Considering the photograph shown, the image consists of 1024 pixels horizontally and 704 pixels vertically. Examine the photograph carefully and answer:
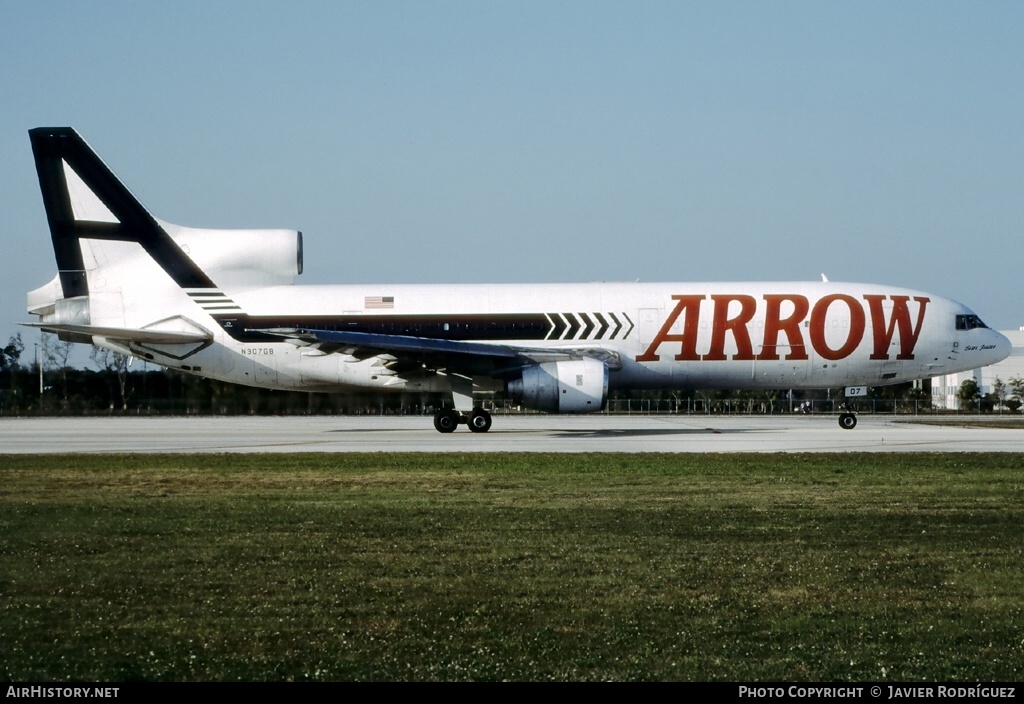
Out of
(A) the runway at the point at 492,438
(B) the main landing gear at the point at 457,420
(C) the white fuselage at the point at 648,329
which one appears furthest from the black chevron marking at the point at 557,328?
(B) the main landing gear at the point at 457,420

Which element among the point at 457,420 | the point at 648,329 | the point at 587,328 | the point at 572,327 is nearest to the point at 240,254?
the point at 457,420

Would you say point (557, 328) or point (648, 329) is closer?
point (648, 329)

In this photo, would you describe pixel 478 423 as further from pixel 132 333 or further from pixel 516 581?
pixel 516 581

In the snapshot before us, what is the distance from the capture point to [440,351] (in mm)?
29719

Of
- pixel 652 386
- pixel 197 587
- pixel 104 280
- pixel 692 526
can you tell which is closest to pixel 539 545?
pixel 692 526

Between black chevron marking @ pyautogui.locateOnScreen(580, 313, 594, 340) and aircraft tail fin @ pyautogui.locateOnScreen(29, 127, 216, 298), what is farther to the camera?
aircraft tail fin @ pyautogui.locateOnScreen(29, 127, 216, 298)

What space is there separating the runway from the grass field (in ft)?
29.6

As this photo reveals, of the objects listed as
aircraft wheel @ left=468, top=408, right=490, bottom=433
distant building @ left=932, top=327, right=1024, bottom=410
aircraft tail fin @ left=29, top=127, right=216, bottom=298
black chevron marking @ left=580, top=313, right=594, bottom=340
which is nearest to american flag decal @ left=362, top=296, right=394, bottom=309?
aircraft wheel @ left=468, top=408, right=490, bottom=433

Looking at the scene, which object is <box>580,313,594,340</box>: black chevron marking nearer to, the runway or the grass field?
the runway

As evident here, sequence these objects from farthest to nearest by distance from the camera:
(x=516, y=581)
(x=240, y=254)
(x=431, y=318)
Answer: (x=240, y=254), (x=431, y=318), (x=516, y=581)

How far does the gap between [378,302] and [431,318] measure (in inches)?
70.1

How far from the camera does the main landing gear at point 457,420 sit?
105 ft

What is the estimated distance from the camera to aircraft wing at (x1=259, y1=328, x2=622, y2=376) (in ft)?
96.1
